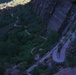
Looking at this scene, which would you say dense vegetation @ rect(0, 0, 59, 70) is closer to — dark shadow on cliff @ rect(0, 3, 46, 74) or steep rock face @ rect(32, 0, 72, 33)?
dark shadow on cliff @ rect(0, 3, 46, 74)

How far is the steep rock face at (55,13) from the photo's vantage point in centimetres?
2825

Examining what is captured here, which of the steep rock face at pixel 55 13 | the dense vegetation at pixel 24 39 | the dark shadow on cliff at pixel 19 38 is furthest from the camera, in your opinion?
the steep rock face at pixel 55 13

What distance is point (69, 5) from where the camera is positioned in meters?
28.4

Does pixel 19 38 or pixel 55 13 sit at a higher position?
pixel 19 38

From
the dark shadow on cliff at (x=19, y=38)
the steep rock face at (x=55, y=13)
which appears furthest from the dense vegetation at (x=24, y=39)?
the steep rock face at (x=55, y=13)

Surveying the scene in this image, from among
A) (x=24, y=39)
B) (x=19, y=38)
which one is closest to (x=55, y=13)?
(x=24, y=39)

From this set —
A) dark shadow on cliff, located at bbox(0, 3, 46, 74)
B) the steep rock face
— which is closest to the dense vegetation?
dark shadow on cliff, located at bbox(0, 3, 46, 74)

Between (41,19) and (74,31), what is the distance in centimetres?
1171

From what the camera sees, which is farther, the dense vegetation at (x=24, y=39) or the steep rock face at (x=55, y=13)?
the steep rock face at (x=55, y=13)

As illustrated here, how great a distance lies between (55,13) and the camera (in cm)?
3098

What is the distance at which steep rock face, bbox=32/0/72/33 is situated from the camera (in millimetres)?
28250

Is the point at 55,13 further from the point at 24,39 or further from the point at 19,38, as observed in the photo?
the point at 19,38

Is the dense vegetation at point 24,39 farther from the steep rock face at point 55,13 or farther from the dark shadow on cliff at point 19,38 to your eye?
the steep rock face at point 55,13

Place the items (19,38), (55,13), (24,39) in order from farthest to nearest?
(19,38)
(24,39)
(55,13)
